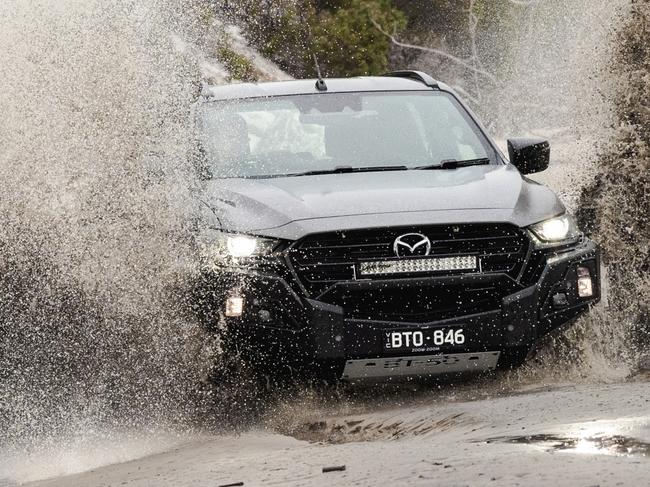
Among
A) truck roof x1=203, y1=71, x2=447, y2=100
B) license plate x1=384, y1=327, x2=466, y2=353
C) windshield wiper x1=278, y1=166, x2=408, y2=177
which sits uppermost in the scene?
truck roof x1=203, y1=71, x2=447, y2=100

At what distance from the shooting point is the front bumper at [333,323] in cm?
653

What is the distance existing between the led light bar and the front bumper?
0.05 meters

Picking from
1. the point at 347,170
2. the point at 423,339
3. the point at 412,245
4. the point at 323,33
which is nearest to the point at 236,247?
the point at 412,245

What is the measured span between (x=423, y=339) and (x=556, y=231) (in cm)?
89

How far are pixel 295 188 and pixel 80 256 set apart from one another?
1.29 metres

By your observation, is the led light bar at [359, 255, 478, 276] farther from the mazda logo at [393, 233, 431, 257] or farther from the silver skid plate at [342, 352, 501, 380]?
the silver skid plate at [342, 352, 501, 380]

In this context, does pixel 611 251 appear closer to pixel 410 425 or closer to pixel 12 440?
pixel 410 425

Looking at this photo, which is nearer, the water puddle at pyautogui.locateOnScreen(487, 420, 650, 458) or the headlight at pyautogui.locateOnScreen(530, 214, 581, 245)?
the water puddle at pyautogui.locateOnScreen(487, 420, 650, 458)

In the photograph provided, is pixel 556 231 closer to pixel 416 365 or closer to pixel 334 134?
pixel 416 365

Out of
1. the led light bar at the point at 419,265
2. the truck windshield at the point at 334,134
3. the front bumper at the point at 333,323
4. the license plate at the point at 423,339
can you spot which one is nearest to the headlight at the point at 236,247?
the front bumper at the point at 333,323

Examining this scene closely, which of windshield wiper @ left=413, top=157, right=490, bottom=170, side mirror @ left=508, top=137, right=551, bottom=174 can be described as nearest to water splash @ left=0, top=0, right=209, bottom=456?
windshield wiper @ left=413, top=157, right=490, bottom=170

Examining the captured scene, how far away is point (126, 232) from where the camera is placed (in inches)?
300

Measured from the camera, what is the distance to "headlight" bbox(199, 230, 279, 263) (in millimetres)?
6574

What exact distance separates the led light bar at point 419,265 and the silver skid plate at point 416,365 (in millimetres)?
387
